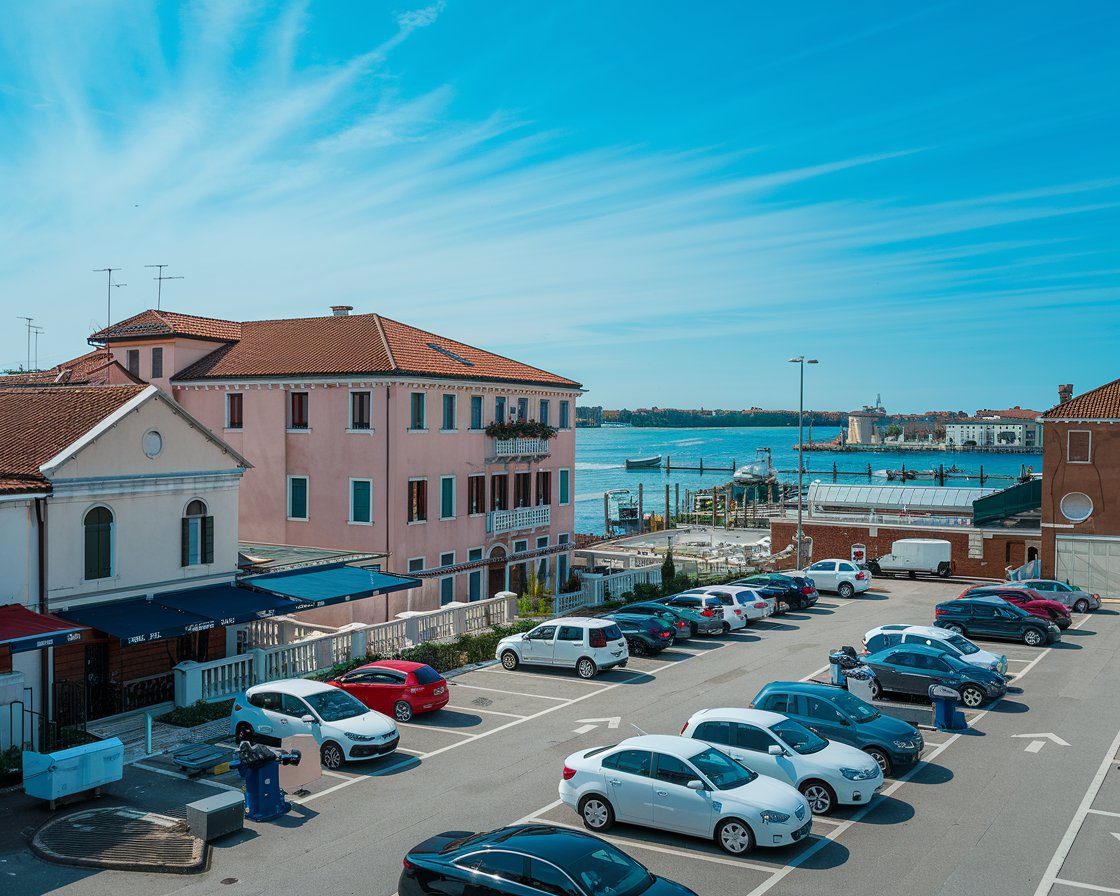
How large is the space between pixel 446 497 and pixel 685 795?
88.4ft

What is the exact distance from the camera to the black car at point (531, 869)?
36.5 feet

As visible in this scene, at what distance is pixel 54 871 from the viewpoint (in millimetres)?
14836

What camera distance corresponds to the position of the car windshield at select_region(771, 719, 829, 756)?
56.6 ft

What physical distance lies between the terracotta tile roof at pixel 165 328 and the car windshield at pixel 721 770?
34.2m

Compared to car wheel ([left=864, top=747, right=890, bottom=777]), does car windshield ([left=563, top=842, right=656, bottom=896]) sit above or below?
above

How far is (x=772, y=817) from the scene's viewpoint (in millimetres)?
14664


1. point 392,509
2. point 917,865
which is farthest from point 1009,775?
point 392,509

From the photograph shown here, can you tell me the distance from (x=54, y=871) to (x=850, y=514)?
166 ft

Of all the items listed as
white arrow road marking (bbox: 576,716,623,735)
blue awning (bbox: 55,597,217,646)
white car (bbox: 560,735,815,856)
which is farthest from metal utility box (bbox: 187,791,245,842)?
white arrow road marking (bbox: 576,716,623,735)

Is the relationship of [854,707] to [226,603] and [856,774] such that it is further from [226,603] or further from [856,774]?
[226,603]

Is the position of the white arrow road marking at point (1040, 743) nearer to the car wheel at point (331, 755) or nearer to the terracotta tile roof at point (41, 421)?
the car wheel at point (331, 755)

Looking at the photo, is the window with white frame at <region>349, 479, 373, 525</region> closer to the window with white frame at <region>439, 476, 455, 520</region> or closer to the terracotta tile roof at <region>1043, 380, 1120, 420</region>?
the window with white frame at <region>439, 476, 455, 520</region>

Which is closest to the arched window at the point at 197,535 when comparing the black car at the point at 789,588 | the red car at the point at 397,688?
the red car at the point at 397,688

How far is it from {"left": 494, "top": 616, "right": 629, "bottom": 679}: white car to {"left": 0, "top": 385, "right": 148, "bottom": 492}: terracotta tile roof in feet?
42.0
